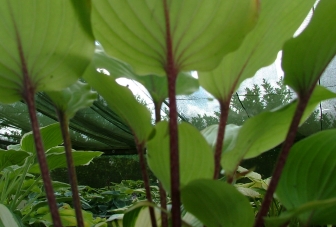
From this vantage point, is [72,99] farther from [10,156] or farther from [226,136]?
[10,156]

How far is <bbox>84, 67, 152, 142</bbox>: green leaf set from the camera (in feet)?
1.18

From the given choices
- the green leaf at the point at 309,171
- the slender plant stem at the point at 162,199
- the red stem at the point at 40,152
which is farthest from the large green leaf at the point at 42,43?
the green leaf at the point at 309,171

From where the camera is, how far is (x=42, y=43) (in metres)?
0.34

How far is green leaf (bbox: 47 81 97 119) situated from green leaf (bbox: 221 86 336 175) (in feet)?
0.51

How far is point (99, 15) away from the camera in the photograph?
334mm

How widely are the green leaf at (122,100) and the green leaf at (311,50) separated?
0.13 m

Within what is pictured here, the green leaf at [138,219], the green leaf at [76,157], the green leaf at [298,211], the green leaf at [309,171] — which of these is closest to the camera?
the green leaf at [298,211]

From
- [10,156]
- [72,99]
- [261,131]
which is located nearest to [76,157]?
[10,156]

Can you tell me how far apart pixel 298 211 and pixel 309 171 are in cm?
11

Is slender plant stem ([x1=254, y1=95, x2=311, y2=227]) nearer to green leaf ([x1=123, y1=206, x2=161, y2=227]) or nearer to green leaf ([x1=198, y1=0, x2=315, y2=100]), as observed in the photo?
green leaf ([x1=198, y1=0, x2=315, y2=100])

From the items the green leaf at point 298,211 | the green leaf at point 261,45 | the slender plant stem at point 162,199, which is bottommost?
the green leaf at point 298,211

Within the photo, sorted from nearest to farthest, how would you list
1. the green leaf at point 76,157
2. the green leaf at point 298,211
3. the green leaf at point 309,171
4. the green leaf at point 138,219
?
1. the green leaf at point 298,211
2. the green leaf at point 309,171
3. the green leaf at point 138,219
4. the green leaf at point 76,157

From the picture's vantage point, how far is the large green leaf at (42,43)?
334 mm

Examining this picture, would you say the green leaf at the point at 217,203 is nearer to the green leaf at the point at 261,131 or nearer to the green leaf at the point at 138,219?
the green leaf at the point at 261,131
